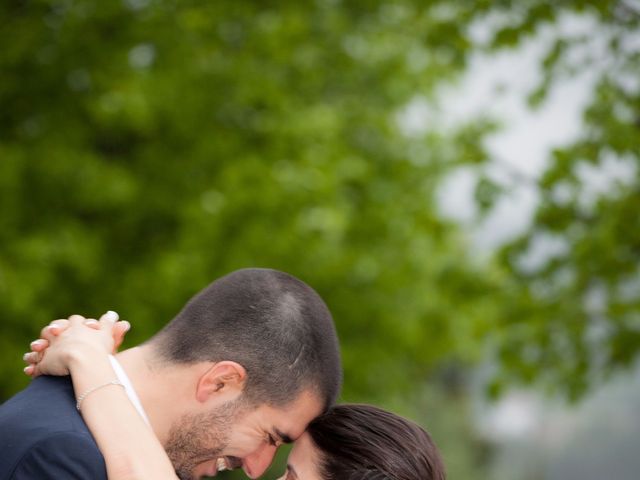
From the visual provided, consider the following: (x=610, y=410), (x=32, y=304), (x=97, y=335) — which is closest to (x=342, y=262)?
(x=32, y=304)

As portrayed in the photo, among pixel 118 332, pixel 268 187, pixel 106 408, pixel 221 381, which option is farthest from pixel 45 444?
pixel 268 187

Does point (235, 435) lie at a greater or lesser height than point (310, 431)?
greater

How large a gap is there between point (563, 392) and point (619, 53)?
338 centimetres

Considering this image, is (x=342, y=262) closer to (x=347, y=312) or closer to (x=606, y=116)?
(x=347, y=312)

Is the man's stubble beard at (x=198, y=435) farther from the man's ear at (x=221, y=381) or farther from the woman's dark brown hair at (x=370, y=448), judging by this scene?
the woman's dark brown hair at (x=370, y=448)

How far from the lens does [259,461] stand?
3.55 m

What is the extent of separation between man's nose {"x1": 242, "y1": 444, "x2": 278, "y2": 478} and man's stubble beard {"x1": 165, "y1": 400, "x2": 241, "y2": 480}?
0.14m

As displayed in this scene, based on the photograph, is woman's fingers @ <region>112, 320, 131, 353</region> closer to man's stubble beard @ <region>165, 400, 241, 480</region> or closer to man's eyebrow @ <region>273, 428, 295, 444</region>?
man's stubble beard @ <region>165, 400, 241, 480</region>

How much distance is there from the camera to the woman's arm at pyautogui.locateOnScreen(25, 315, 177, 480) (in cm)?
303

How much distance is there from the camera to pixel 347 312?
13.1m

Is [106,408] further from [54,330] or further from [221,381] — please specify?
[54,330]

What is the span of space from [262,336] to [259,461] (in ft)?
1.48

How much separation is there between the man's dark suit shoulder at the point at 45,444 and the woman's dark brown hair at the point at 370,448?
0.97 m

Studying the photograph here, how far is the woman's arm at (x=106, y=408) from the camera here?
3.03 m
